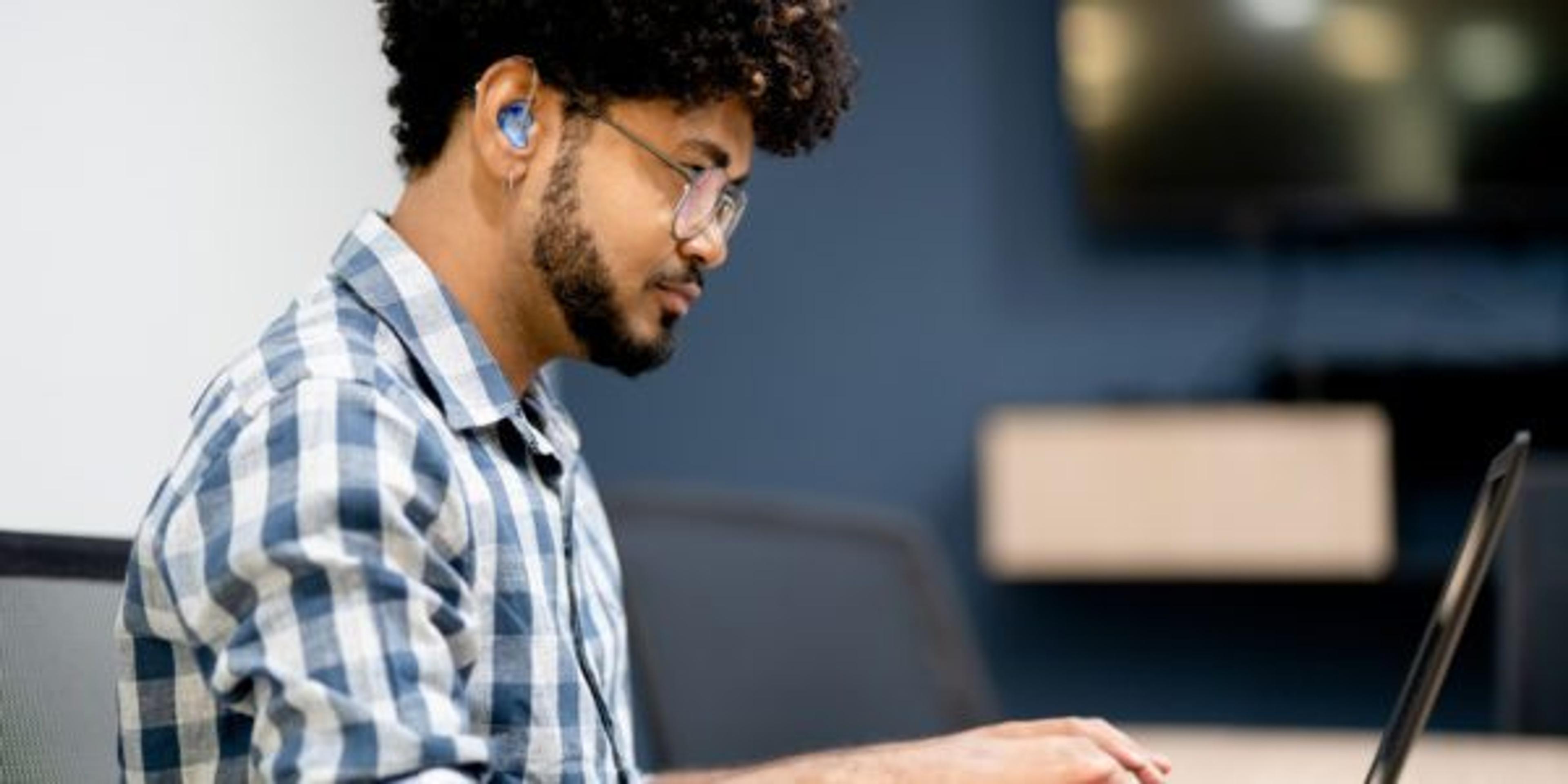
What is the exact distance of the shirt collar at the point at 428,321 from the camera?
1.27m

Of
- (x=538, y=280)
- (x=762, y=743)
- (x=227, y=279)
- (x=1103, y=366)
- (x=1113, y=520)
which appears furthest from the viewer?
(x=1103, y=366)

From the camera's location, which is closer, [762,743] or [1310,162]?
[762,743]

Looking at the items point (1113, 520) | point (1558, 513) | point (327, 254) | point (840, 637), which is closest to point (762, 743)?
point (840, 637)

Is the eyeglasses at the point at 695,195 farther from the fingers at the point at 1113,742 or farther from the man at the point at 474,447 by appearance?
the fingers at the point at 1113,742

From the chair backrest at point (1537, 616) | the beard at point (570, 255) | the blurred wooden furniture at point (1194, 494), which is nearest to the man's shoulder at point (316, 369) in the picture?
the beard at point (570, 255)

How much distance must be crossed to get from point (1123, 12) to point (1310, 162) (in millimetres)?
392

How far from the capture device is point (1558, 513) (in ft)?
7.28

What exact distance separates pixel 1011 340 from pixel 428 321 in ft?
8.62

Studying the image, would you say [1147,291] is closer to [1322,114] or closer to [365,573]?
[1322,114]

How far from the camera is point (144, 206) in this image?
7.59 ft

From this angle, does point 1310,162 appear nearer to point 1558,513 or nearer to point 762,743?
point 1558,513

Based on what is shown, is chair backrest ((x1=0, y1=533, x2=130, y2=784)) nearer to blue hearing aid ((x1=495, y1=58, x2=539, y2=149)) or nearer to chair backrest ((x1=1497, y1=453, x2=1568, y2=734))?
blue hearing aid ((x1=495, y1=58, x2=539, y2=149))

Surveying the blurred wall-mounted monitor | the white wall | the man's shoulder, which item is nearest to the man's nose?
the man's shoulder

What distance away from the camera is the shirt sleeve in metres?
1.04
